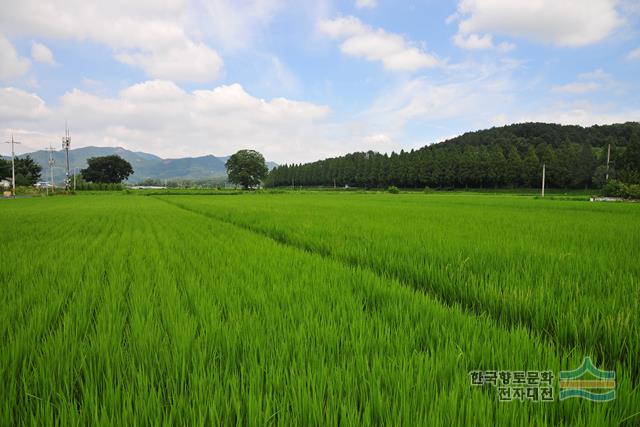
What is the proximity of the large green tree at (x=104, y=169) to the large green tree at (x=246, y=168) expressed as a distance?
3619cm

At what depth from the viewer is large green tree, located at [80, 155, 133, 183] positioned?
97.1 m

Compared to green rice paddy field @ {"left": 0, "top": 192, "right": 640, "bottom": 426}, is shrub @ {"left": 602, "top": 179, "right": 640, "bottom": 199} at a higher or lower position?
higher

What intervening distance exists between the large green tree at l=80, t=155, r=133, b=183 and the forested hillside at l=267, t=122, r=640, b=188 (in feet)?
195

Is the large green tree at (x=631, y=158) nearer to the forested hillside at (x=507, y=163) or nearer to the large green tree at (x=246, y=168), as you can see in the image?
the forested hillside at (x=507, y=163)

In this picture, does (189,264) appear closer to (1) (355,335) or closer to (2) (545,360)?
(1) (355,335)

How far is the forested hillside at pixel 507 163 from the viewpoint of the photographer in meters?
57.7

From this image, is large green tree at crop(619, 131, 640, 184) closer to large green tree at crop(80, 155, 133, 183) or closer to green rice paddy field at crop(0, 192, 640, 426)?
green rice paddy field at crop(0, 192, 640, 426)

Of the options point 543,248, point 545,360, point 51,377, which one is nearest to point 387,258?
point 543,248

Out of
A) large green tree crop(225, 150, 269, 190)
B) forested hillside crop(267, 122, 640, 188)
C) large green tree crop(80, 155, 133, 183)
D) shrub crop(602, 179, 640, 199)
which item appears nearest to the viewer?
shrub crop(602, 179, 640, 199)

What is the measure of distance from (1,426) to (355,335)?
Answer: 4.84 feet

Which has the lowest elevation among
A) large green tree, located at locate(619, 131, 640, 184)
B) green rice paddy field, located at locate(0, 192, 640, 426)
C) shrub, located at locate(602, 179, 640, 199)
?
green rice paddy field, located at locate(0, 192, 640, 426)

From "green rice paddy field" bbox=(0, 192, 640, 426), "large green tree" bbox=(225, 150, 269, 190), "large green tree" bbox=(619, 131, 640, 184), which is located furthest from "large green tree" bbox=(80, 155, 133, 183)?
"large green tree" bbox=(619, 131, 640, 184)

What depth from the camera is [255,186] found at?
93.2 metres

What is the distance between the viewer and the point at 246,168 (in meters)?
86.6
